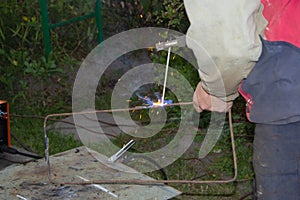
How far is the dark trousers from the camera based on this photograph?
2486 mm

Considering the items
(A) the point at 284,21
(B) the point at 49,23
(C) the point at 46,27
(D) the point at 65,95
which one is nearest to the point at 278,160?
(A) the point at 284,21

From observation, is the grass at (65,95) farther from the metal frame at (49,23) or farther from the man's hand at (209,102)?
the man's hand at (209,102)

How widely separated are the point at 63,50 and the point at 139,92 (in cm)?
106

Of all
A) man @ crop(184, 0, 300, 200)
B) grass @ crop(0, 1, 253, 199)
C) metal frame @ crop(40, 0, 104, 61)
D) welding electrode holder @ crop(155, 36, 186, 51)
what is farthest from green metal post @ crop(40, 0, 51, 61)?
man @ crop(184, 0, 300, 200)

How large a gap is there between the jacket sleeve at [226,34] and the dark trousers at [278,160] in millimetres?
256

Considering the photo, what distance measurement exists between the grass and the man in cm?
170

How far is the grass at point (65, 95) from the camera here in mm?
4547

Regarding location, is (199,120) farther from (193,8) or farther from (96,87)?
(193,8)

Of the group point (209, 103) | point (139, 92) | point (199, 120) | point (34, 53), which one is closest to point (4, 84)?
point (34, 53)

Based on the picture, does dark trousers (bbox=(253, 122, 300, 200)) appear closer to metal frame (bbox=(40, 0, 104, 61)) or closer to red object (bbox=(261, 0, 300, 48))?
red object (bbox=(261, 0, 300, 48))

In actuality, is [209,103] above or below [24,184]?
above

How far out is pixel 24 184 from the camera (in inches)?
131

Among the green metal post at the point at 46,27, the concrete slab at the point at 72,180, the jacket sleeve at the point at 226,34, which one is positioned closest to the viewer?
the jacket sleeve at the point at 226,34

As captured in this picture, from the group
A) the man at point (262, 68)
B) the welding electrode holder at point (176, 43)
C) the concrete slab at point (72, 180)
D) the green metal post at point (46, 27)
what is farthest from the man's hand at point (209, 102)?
the green metal post at point (46, 27)
